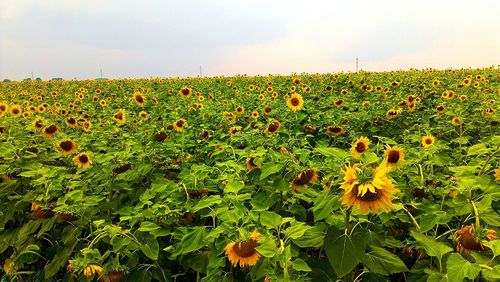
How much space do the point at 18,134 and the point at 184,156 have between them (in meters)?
2.25

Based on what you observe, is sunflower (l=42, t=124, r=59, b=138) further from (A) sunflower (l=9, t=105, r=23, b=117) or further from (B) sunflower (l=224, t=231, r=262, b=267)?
(B) sunflower (l=224, t=231, r=262, b=267)

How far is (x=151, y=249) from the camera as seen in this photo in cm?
218

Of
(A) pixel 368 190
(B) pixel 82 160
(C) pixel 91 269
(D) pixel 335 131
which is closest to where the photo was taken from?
(A) pixel 368 190

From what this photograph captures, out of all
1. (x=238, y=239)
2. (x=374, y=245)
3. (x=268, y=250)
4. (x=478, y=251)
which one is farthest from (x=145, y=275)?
(x=478, y=251)

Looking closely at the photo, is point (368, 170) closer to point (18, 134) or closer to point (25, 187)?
point (25, 187)

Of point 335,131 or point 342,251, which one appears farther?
point 335,131

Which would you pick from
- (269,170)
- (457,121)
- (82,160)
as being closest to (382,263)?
(269,170)

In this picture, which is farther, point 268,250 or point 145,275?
point 145,275

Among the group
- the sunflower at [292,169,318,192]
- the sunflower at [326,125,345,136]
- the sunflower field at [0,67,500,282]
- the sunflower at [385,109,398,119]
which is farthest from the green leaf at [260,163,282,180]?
the sunflower at [385,109,398,119]

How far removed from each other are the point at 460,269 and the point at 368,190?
491mm

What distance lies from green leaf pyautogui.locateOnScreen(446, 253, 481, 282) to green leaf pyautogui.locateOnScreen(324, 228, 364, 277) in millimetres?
345

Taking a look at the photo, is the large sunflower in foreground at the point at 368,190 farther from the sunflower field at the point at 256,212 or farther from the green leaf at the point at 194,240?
the green leaf at the point at 194,240

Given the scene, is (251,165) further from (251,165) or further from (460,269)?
(460,269)

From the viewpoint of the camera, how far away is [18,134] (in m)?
4.52
